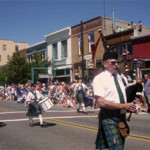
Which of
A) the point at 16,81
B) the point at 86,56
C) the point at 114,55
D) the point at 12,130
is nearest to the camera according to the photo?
the point at 114,55

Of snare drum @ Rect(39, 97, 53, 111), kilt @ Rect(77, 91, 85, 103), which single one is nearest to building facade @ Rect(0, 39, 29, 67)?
kilt @ Rect(77, 91, 85, 103)

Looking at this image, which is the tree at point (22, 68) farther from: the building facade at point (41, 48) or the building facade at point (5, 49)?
the building facade at point (5, 49)

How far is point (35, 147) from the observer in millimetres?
6410

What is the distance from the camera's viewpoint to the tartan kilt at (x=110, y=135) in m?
3.48

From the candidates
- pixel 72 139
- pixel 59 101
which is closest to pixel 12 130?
pixel 72 139

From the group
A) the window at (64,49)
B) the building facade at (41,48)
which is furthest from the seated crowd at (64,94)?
the building facade at (41,48)

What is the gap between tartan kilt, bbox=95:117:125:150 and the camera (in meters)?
3.48

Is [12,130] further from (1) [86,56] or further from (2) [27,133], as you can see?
(1) [86,56]

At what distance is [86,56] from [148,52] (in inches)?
337

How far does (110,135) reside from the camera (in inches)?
139

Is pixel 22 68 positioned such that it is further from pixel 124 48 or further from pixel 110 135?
pixel 110 135

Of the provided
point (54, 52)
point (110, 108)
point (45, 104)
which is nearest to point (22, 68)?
point (54, 52)

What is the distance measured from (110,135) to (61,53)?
30.2m

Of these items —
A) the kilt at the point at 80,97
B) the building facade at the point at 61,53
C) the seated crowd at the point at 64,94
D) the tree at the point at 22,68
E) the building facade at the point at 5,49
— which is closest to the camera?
the kilt at the point at 80,97
